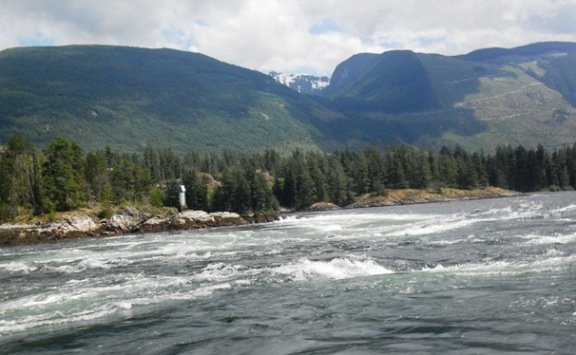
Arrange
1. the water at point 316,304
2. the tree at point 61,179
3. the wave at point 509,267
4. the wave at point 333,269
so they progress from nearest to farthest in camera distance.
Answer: the water at point 316,304, the wave at point 509,267, the wave at point 333,269, the tree at point 61,179

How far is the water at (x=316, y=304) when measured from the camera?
16547mm

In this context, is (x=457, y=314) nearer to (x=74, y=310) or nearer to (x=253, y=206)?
(x=74, y=310)

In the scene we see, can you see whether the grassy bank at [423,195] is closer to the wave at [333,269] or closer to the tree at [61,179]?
the tree at [61,179]

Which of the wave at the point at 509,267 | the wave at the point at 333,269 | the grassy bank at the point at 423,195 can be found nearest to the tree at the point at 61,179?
the wave at the point at 333,269

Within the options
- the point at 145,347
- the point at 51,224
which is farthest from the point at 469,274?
the point at 51,224

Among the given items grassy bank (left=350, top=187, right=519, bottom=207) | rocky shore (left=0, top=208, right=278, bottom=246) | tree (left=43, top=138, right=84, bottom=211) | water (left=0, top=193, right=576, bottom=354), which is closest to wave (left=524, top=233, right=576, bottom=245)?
water (left=0, top=193, right=576, bottom=354)

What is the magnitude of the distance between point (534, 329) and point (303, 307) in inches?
345

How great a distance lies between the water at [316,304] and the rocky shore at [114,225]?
54.2 metres

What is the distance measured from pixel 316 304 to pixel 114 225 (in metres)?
87.0

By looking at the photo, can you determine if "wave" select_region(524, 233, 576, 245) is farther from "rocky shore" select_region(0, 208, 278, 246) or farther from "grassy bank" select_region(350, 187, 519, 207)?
"grassy bank" select_region(350, 187, 519, 207)

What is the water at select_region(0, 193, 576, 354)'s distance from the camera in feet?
54.3

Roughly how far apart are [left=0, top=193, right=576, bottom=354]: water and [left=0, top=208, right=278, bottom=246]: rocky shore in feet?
178

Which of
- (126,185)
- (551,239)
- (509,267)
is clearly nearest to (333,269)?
(509,267)

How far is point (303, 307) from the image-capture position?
2194 cm
